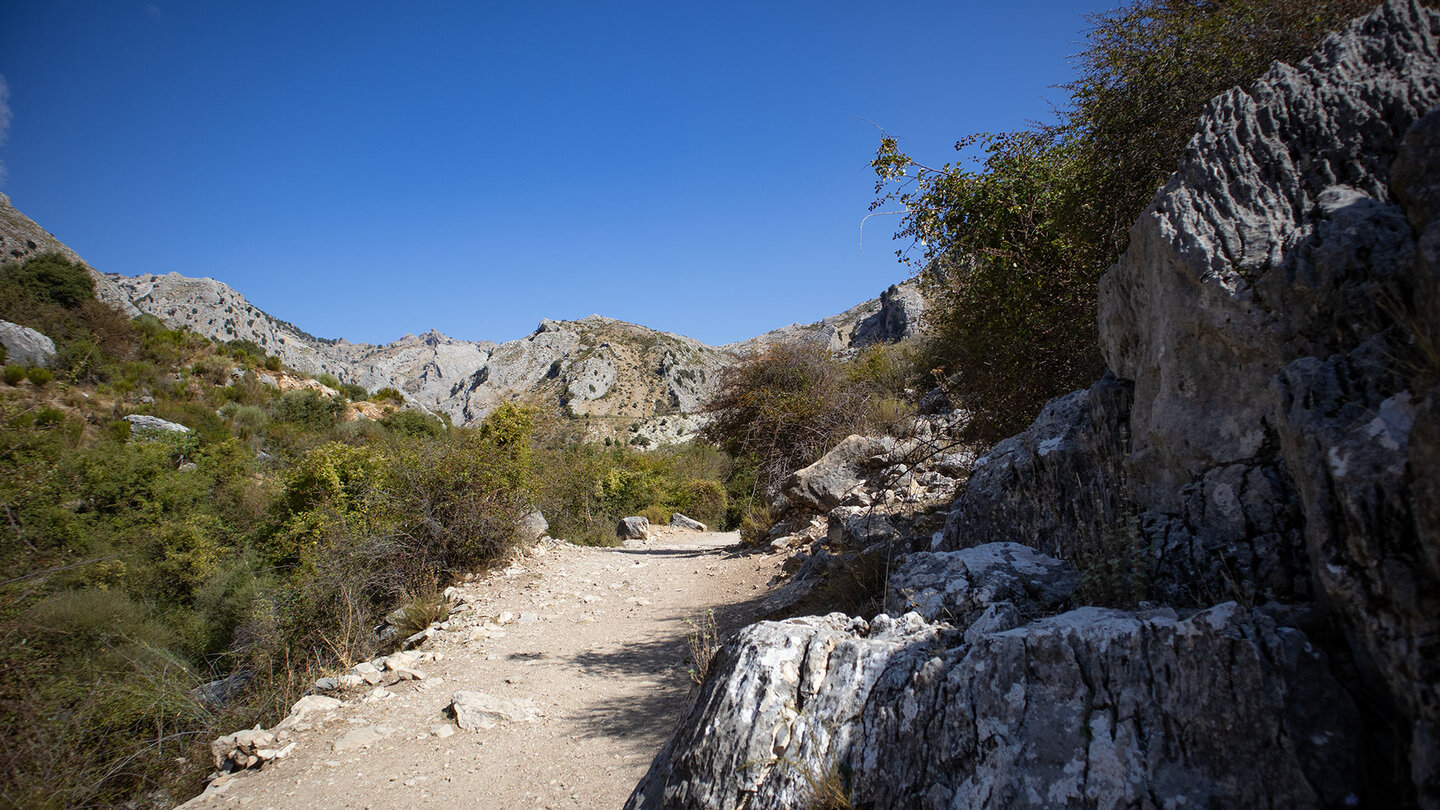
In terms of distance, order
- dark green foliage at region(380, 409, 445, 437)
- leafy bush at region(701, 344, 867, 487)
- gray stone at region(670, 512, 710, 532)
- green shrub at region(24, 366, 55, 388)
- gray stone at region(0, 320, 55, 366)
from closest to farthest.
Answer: leafy bush at region(701, 344, 867, 487) → green shrub at region(24, 366, 55, 388) → gray stone at region(0, 320, 55, 366) → gray stone at region(670, 512, 710, 532) → dark green foliage at region(380, 409, 445, 437)

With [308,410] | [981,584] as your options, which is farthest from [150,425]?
[981,584]

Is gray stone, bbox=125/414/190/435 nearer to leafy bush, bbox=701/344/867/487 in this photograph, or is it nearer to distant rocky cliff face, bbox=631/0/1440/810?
leafy bush, bbox=701/344/867/487

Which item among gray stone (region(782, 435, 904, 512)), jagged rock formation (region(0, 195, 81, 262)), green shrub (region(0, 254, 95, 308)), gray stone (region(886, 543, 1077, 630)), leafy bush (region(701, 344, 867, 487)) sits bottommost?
gray stone (region(886, 543, 1077, 630))

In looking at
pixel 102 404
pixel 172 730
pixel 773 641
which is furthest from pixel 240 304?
pixel 773 641

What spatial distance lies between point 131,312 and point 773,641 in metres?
37.2

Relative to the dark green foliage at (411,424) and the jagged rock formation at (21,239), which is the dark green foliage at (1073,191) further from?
the jagged rock formation at (21,239)

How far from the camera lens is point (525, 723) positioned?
5.11 meters

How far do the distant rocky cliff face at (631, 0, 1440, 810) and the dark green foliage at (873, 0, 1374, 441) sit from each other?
7.27ft

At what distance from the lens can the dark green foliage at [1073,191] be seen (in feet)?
16.1

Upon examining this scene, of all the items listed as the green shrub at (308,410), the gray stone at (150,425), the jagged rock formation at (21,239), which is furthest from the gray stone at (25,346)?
the jagged rock formation at (21,239)

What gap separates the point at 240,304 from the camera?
4678 cm

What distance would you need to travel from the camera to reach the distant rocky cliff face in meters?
1.65

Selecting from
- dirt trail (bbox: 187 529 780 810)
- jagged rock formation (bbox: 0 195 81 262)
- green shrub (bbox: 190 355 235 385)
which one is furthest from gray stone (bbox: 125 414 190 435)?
dirt trail (bbox: 187 529 780 810)

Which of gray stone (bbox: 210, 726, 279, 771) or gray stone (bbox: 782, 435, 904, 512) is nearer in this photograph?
gray stone (bbox: 210, 726, 279, 771)
